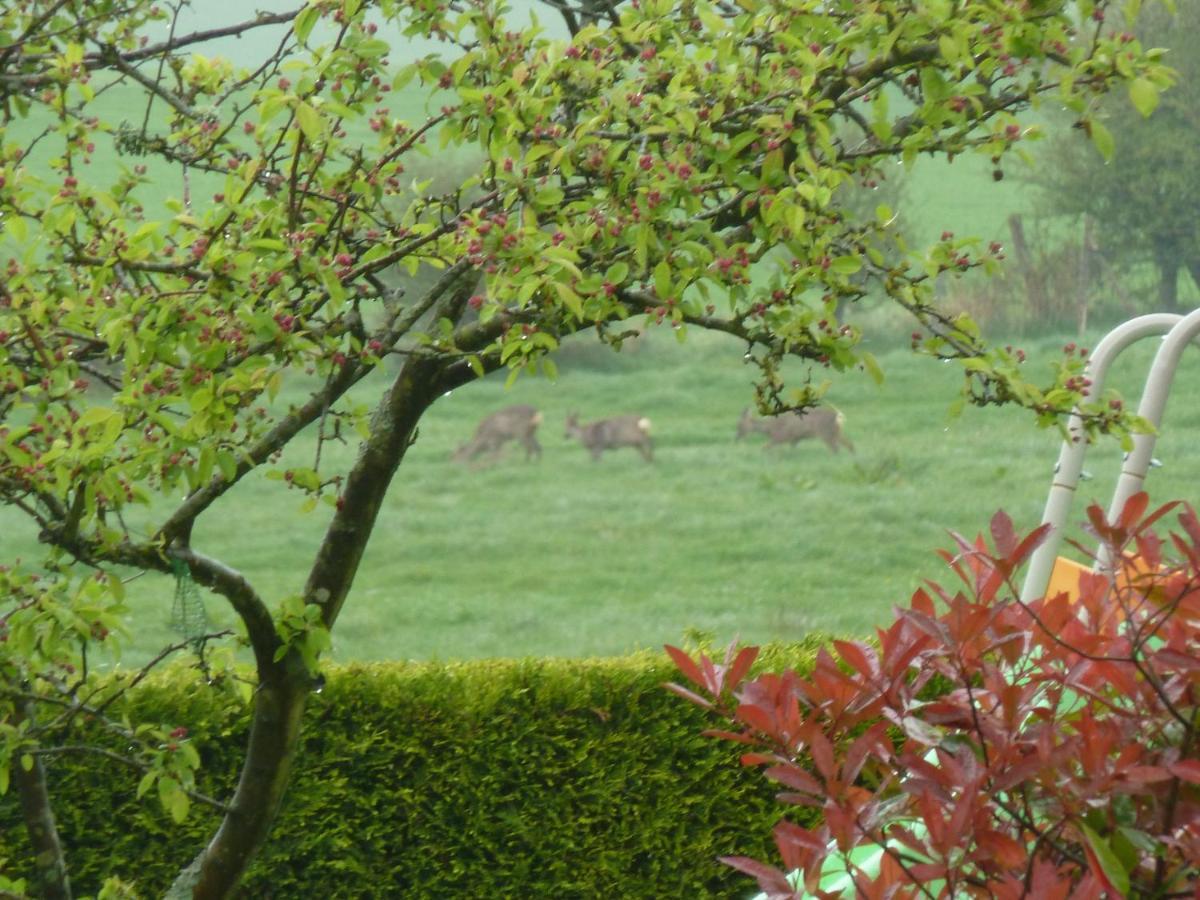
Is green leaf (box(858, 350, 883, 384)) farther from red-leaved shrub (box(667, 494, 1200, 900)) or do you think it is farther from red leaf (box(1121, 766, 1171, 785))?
red leaf (box(1121, 766, 1171, 785))

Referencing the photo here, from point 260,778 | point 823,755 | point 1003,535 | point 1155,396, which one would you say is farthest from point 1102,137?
point 260,778

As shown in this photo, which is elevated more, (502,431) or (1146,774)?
(1146,774)

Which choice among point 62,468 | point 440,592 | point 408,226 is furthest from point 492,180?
point 440,592

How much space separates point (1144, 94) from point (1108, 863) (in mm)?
1414

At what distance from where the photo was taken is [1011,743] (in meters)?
1.24

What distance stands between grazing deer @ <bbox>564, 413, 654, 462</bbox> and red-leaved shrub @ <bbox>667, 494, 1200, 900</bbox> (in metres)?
14.4

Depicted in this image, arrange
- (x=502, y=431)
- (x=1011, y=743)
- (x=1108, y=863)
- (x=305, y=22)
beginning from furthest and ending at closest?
(x=502, y=431) < (x=305, y=22) < (x=1011, y=743) < (x=1108, y=863)

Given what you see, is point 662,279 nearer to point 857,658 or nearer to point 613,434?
point 857,658

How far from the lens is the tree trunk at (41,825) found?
289 centimetres

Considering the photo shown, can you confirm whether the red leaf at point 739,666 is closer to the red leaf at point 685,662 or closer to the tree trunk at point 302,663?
the red leaf at point 685,662

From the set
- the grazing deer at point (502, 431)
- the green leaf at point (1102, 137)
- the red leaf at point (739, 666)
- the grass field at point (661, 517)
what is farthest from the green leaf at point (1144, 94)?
the grazing deer at point (502, 431)

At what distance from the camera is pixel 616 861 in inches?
159

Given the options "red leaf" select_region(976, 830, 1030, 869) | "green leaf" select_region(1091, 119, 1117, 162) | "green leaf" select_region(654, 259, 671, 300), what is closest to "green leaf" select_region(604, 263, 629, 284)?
"green leaf" select_region(654, 259, 671, 300)

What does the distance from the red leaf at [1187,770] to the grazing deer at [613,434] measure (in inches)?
576
